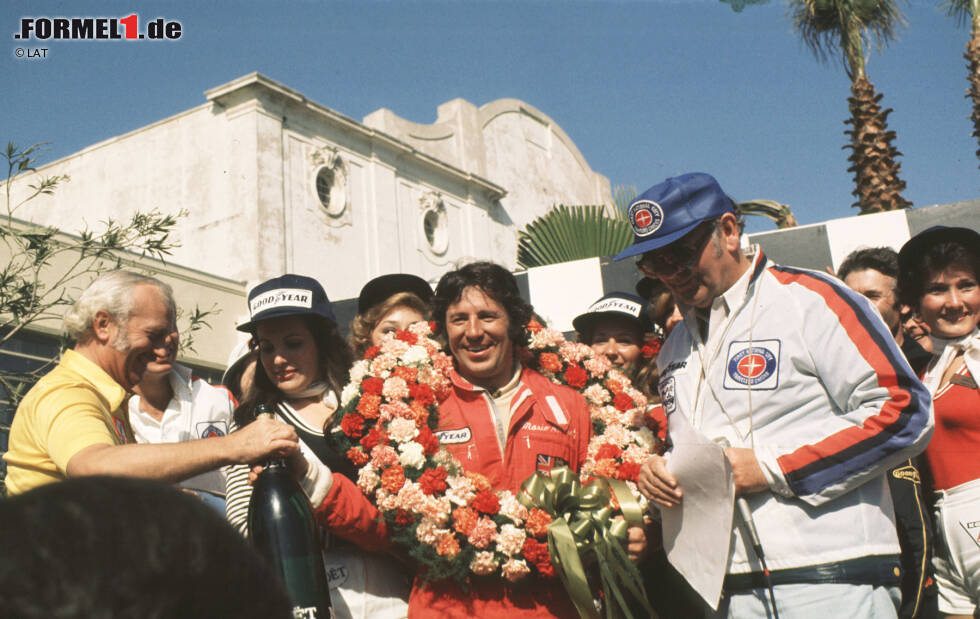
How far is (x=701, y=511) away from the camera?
2389 millimetres

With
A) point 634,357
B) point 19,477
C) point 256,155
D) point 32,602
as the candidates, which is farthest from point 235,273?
point 32,602

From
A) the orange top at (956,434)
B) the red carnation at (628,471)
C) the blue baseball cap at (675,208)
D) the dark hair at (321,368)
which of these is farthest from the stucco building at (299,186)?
the orange top at (956,434)

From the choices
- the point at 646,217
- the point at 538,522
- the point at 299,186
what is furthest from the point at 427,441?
the point at 299,186

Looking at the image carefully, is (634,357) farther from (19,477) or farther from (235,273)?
(235,273)

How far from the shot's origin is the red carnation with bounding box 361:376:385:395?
3242 millimetres

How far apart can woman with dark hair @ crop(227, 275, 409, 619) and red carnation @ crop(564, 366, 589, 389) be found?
0.98 metres

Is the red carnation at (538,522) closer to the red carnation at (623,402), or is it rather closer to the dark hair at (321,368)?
the red carnation at (623,402)

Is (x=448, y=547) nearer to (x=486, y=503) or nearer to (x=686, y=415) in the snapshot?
(x=486, y=503)

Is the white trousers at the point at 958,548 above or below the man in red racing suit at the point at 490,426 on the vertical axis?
below

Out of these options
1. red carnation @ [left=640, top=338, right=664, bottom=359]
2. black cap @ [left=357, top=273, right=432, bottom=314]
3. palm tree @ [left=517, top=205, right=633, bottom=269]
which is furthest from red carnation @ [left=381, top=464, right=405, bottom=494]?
palm tree @ [left=517, top=205, right=633, bottom=269]

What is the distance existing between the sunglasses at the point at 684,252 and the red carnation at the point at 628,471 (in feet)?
2.88

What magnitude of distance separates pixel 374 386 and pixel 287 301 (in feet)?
1.88

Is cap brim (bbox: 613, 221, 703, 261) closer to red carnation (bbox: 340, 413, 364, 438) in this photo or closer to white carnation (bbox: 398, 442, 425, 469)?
white carnation (bbox: 398, 442, 425, 469)

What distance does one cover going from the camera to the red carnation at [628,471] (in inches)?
122
